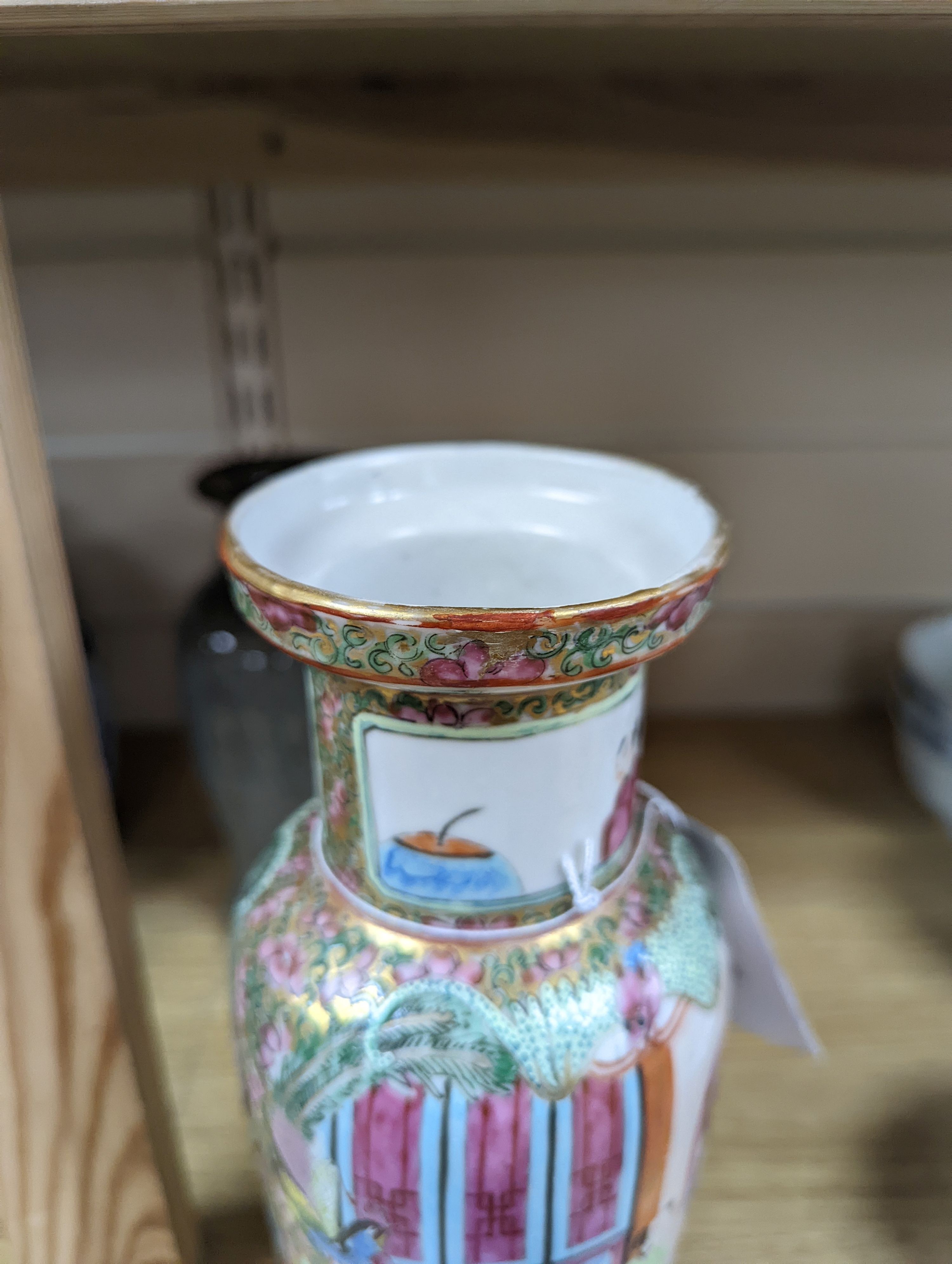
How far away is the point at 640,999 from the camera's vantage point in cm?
34

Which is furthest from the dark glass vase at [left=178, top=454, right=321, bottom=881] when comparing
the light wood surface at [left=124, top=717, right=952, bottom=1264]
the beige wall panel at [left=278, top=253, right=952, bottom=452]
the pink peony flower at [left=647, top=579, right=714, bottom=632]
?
the pink peony flower at [left=647, top=579, right=714, bottom=632]

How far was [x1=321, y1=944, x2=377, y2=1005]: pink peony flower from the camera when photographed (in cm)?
34

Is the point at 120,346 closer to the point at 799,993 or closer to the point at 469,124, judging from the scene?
the point at 469,124

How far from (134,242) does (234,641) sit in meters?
0.36

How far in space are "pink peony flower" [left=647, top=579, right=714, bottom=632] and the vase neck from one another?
0.12 feet

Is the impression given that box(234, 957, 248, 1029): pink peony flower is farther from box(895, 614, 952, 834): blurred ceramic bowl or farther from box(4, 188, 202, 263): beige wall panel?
box(4, 188, 202, 263): beige wall panel

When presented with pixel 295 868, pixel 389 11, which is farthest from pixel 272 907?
pixel 389 11

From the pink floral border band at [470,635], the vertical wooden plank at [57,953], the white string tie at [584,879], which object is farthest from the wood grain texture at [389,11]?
the white string tie at [584,879]

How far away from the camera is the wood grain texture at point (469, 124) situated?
1.74 ft

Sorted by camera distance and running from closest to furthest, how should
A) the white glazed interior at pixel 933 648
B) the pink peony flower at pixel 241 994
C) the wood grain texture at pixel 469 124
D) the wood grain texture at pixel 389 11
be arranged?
1. the wood grain texture at pixel 389 11
2. the pink peony flower at pixel 241 994
3. the wood grain texture at pixel 469 124
4. the white glazed interior at pixel 933 648

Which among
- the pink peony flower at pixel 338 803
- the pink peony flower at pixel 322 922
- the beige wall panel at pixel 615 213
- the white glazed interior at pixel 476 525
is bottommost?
the pink peony flower at pixel 322 922

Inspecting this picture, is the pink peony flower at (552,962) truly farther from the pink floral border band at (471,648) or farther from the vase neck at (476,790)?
the pink floral border band at (471,648)

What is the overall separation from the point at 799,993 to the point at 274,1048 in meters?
0.38

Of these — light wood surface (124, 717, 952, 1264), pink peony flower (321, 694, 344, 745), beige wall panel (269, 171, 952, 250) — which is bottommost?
light wood surface (124, 717, 952, 1264)
